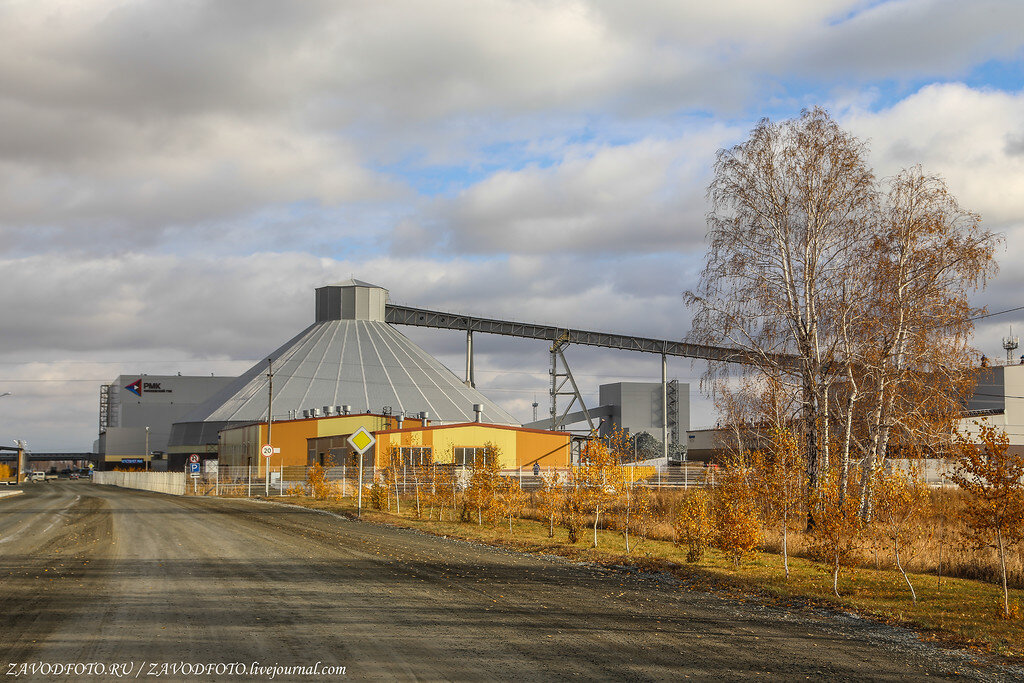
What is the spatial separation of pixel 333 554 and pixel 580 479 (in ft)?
28.1

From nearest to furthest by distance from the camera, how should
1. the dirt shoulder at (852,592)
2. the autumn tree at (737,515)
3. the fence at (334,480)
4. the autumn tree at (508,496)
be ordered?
the dirt shoulder at (852,592)
the autumn tree at (737,515)
the autumn tree at (508,496)
the fence at (334,480)

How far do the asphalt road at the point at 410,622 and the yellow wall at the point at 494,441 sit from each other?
34120 mm

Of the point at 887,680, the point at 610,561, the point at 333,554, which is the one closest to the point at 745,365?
the point at 610,561

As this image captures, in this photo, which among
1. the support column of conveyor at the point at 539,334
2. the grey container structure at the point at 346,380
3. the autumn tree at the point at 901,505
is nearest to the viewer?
the autumn tree at the point at 901,505

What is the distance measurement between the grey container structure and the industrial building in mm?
48056

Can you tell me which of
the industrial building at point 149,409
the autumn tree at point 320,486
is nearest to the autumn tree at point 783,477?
the autumn tree at point 320,486

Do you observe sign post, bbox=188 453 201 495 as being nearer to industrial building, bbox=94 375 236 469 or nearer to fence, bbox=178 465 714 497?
fence, bbox=178 465 714 497

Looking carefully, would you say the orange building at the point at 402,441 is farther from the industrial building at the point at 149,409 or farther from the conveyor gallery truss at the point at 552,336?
the industrial building at the point at 149,409

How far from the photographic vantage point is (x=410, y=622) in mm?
11430

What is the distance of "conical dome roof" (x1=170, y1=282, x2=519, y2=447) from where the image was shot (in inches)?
3127

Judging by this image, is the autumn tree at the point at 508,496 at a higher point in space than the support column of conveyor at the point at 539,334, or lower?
lower

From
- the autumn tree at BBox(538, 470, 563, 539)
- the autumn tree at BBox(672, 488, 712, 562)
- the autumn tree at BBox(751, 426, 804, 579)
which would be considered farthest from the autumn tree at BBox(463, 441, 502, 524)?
the autumn tree at BBox(751, 426, 804, 579)

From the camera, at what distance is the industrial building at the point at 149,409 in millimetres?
136000

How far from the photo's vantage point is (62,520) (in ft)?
97.8
